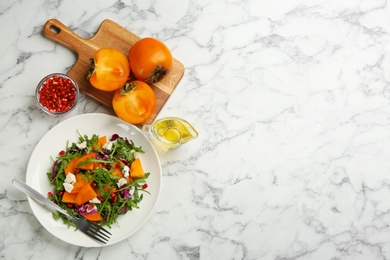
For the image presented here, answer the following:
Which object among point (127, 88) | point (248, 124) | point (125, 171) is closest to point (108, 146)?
point (125, 171)

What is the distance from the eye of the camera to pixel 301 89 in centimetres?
175

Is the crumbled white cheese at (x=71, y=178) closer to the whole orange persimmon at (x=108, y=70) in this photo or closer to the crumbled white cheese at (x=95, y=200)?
the crumbled white cheese at (x=95, y=200)

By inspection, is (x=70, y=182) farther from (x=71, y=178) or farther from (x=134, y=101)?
(x=134, y=101)

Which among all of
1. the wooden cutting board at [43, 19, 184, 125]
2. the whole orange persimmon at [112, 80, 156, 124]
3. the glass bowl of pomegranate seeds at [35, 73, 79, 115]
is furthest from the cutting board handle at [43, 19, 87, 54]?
the whole orange persimmon at [112, 80, 156, 124]

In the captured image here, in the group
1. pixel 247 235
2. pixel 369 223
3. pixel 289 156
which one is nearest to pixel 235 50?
pixel 289 156

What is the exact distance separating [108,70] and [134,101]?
13 centimetres

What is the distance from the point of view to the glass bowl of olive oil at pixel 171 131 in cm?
162

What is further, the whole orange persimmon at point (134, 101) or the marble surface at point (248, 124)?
the marble surface at point (248, 124)

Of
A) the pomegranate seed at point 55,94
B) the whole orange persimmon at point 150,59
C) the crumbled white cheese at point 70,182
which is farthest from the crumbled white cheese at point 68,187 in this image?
the whole orange persimmon at point 150,59

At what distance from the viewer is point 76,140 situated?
1.64m

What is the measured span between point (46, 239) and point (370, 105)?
1219 millimetres

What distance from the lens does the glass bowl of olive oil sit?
5.33 feet

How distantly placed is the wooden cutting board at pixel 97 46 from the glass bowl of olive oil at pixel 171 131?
0.11ft

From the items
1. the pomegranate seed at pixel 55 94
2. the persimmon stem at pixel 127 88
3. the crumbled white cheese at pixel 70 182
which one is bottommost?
the crumbled white cheese at pixel 70 182
